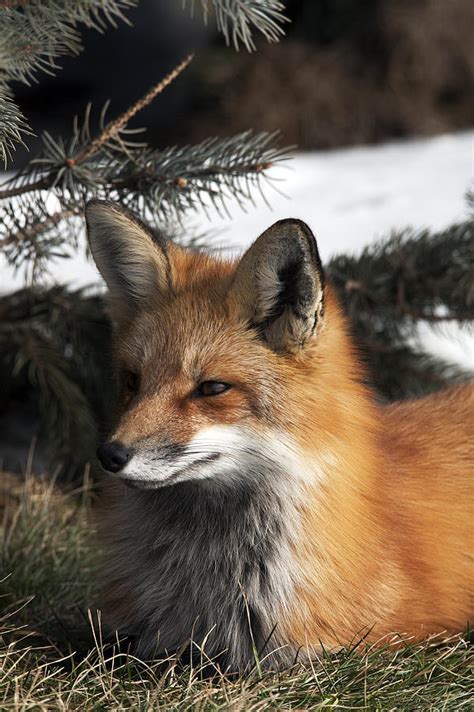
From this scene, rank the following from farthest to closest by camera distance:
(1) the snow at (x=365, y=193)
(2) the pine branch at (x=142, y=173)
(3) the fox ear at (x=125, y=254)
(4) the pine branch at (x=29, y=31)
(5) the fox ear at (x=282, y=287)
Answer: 1. (1) the snow at (x=365, y=193)
2. (2) the pine branch at (x=142, y=173)
3. (3) the fox ear at (x=125, y=254)
4. (4) the pine branch at (x=29, y=31)
5. (5) the fox ear at (x=282, y=287)

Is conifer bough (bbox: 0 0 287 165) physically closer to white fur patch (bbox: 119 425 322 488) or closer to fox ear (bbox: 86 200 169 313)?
fox ear (bbox: 86 200 169 313)

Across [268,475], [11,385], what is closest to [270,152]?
[268,475]

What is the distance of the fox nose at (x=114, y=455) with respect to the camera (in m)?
1.94

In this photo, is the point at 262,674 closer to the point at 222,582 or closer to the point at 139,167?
the point at 222,582

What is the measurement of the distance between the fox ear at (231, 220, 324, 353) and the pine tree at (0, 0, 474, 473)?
0.55m

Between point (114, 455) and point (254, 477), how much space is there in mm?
368

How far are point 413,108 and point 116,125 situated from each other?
5341 mm

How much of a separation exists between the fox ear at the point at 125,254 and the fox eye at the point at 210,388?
1.10 ft

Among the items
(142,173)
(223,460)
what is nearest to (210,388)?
(223,460)

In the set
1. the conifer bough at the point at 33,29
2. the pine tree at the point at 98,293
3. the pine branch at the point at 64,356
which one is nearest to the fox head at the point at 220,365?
the conifer bough at the point at 33,29

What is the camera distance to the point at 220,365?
6.88 ft

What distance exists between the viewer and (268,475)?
2.14m

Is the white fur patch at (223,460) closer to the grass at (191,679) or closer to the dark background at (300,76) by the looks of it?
the grass at (191,679)

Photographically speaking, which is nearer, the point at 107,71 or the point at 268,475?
the point at 268,475
